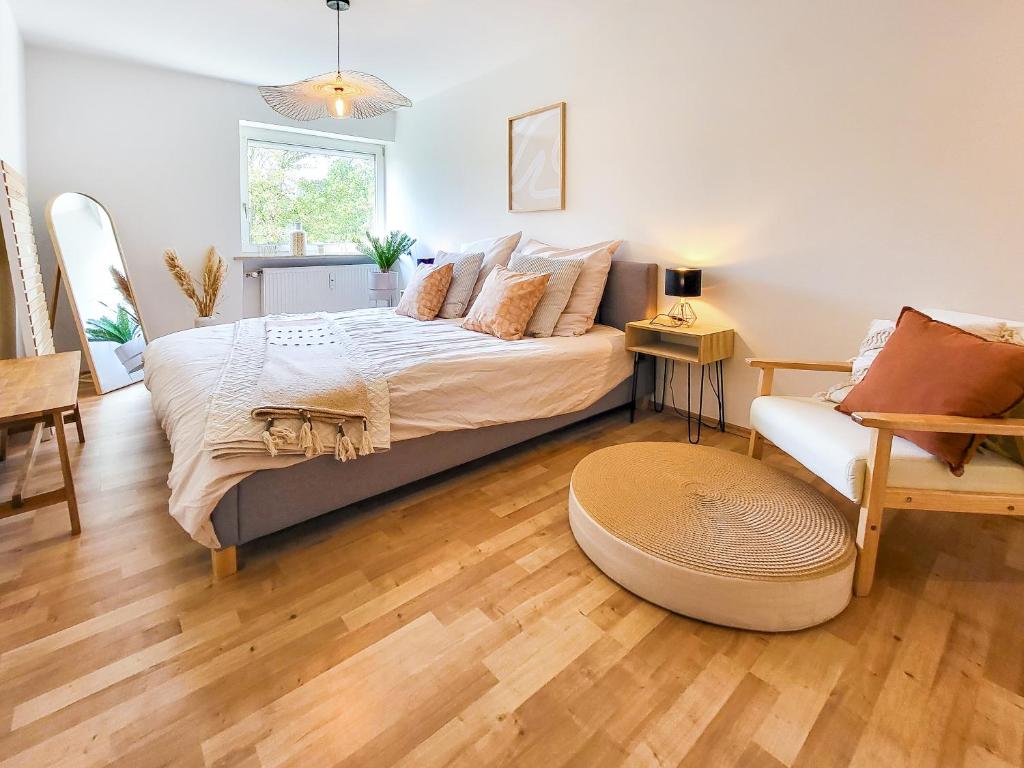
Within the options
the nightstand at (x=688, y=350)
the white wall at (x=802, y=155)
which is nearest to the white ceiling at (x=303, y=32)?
the white wall at (x=802, y=155)

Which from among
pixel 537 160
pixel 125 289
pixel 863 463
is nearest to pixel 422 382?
pixel 863 463

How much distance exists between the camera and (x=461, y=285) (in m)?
3.63

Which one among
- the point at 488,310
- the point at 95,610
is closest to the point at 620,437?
the point at 488,310

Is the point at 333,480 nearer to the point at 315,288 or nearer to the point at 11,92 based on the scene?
the point at 11,92

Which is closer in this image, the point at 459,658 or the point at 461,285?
the point at 459,658

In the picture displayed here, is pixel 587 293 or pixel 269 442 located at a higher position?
pixel 587 293


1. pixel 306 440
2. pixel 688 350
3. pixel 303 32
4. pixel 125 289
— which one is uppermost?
pixel 303 32

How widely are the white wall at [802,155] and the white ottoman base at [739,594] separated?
147 cm

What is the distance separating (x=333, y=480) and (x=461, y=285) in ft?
6.67

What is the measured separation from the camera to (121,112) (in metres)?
4.03

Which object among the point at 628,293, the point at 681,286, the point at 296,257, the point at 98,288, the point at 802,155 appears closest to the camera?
the point at 802,155

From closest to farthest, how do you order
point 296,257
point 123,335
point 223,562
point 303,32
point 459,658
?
point 459,658 < point 223,562 < point 303,32 < point 123,335 < point 296,257

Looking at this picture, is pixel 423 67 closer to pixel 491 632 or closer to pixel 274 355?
pixel 274 355

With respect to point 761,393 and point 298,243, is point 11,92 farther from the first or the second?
point 761,393
